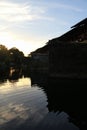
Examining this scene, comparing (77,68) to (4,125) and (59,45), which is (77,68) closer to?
(59,45)

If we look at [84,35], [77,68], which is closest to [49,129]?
[77,68]

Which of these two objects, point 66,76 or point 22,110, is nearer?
point 22,110

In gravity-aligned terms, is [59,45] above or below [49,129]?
above

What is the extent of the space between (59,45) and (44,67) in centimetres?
2988

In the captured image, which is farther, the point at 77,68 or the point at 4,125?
the point at 77,68

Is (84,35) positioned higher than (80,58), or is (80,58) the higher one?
(84,35)

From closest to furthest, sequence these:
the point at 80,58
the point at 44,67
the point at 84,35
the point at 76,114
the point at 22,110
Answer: the point at 76,114, the point at 22,110, the point at 80,58, the point at 84,35, the point at 44,67

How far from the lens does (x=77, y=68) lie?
27266 millimetres

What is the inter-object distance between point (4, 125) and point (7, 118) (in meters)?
1.02

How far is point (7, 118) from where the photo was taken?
9078 mm

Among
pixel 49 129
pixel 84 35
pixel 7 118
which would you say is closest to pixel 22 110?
pixel 7 118

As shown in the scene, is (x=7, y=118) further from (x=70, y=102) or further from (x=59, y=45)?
(x=59, y=45)

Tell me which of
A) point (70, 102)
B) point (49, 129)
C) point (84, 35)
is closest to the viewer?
point (49, 129)

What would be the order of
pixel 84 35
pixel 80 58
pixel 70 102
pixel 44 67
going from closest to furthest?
pixel 70 102 → pixel 80 58 → pixel 84 35 → pixel 44 67
